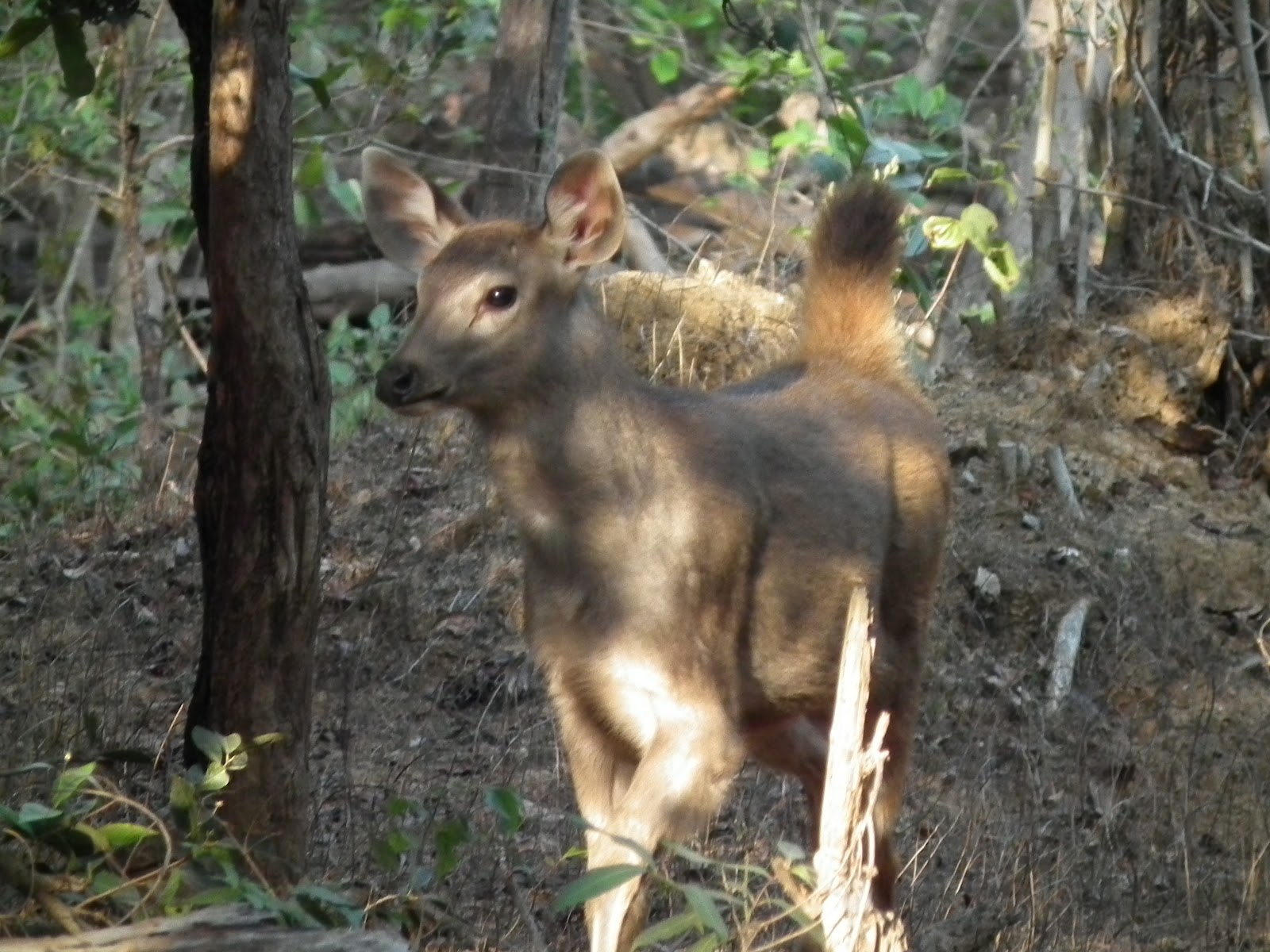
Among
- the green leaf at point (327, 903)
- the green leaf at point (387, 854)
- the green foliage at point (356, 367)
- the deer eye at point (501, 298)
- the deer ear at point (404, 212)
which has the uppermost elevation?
the deer ear at point (404, 212)

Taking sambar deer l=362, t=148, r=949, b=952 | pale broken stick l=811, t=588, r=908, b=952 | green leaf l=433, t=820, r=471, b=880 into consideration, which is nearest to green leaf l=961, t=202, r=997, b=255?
sambar deer l=362, t=148, r=949, b=952

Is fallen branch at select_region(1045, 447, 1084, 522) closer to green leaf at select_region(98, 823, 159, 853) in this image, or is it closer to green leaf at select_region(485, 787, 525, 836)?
green leaf at select_region(485, 787, 525, 836)

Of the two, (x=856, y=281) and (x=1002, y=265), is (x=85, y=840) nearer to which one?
(x=856, y=281)

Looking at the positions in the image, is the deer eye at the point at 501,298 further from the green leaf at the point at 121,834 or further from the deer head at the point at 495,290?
the green leaf at the point at 121,834

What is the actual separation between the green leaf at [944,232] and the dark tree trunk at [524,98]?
166 centimetres

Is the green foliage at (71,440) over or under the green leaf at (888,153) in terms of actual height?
under

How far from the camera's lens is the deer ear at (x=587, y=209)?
17.8 feet

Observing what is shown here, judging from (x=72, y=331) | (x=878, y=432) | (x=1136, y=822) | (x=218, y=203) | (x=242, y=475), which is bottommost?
(x=72, y=331)

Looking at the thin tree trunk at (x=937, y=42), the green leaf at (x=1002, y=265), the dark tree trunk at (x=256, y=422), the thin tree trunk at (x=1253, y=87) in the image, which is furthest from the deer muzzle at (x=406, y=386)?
the thin tree trunk at (x=937, y=42)

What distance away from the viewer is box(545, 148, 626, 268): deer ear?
213 inches

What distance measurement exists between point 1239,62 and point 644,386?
14.2 ft

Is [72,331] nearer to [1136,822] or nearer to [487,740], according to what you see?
[487,740]

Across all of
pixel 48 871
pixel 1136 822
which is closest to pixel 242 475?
pixel 48 871

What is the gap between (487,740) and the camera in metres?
7.10
